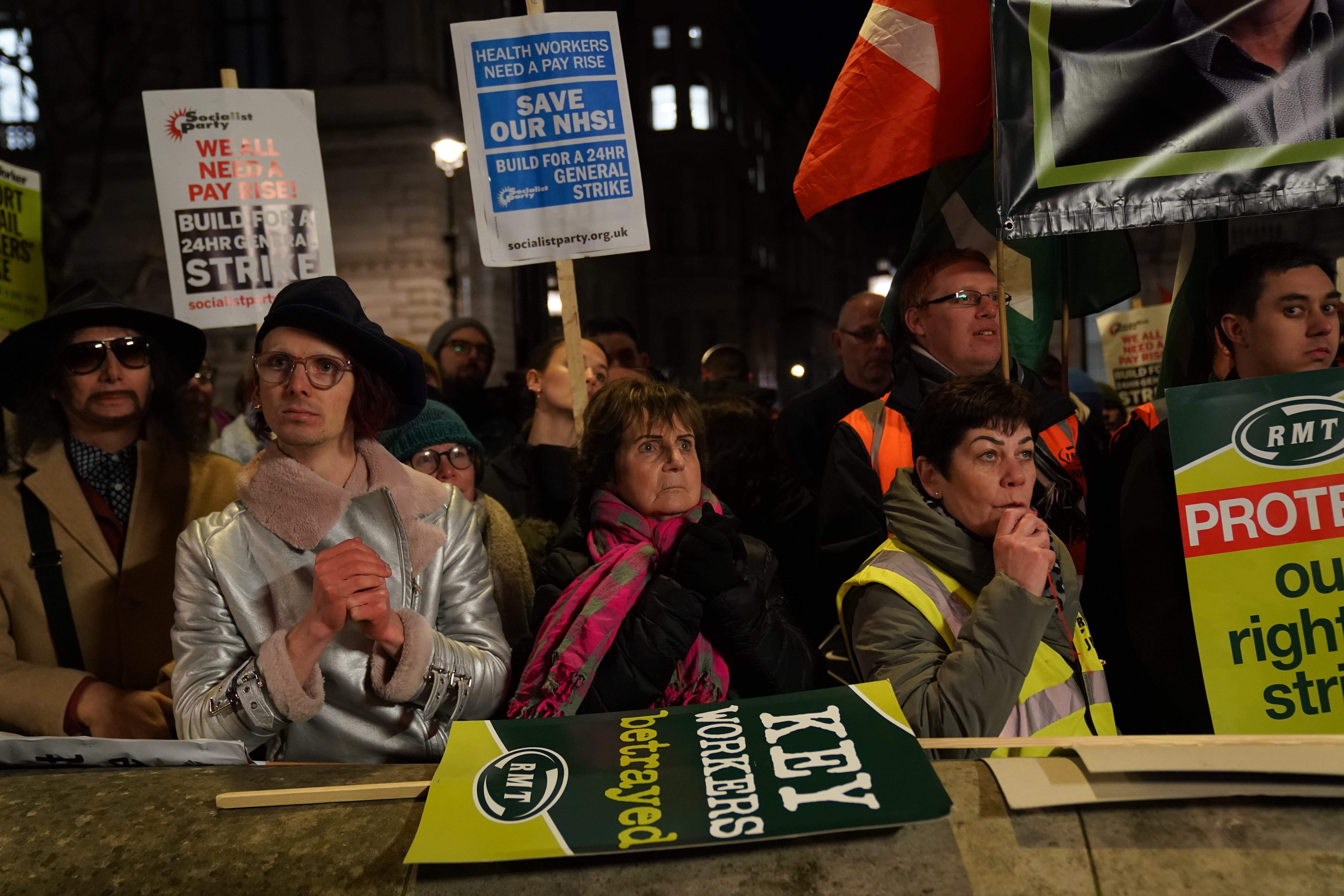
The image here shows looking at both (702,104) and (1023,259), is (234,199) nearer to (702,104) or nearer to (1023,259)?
(1023,259)

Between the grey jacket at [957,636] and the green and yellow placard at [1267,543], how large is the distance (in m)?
0.32

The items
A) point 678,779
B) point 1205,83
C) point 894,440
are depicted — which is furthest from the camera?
point 894,440

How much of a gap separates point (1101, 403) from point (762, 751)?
221 inches

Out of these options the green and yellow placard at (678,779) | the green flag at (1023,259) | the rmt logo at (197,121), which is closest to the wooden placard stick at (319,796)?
the green and yellow placard at (678,779)

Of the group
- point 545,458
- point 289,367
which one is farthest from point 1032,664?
point 545,458

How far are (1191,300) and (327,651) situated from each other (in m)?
2.97

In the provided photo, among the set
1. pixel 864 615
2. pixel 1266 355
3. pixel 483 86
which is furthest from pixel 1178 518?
pixel 483 86

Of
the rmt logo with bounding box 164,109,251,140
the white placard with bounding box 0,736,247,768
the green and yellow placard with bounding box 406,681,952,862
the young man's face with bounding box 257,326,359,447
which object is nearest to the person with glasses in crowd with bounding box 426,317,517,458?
the rmt logo with bounding box 164,109,251,140

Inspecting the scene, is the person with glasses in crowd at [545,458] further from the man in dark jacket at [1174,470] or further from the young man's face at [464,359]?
the man in dark jacket at [1174,470]

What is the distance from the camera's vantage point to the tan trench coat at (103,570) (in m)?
2.95

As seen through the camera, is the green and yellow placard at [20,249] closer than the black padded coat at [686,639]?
No

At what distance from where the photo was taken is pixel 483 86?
3863 millimetres

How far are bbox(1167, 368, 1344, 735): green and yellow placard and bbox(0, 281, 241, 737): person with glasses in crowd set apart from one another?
273 centimetres

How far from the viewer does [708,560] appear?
2.45 metres
